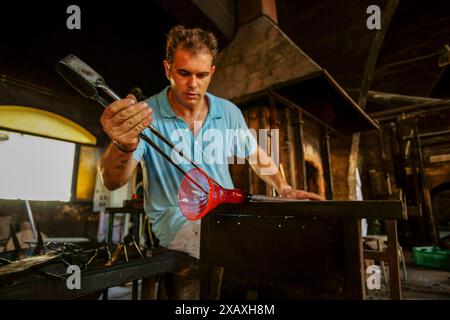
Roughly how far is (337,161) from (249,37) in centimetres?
393

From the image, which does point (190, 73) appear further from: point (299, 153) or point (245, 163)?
point (299, 153)

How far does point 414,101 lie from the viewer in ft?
22.1

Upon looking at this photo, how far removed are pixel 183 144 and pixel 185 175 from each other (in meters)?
0.82

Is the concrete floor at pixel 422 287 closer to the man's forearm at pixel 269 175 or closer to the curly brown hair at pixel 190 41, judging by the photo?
the man's forearm at pixel 269 175

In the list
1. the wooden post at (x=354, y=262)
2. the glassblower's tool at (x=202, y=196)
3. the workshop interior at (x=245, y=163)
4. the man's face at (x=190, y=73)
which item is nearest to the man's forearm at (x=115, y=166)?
the workshop interior at (x=245, y=163)

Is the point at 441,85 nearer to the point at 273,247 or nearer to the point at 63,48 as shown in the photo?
the point at 273,247

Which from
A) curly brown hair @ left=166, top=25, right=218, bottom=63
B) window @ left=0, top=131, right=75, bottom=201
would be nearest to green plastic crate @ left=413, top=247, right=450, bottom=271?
curly brown hair @ left=166, top=25, right=218, bottom=63

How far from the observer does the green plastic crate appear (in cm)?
336

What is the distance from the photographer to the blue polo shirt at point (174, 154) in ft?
5.73

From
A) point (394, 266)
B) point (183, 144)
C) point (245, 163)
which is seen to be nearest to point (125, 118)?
point (183, 144)

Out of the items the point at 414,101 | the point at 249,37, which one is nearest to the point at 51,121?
the point at 249,37

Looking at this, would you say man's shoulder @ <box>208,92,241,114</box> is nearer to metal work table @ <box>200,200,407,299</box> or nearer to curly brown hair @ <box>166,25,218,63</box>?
curly brown hair @ <box>166,25,218,63</box>

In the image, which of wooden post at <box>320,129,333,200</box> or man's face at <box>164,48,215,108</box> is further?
wooden post at <box>320,129,333,200</box>

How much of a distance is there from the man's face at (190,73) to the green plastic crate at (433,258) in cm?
352
